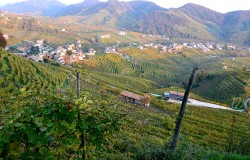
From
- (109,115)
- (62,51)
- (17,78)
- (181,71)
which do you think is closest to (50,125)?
(109,115)

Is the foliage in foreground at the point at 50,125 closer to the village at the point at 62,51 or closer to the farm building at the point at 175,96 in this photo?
the farm building at the point at 175,96

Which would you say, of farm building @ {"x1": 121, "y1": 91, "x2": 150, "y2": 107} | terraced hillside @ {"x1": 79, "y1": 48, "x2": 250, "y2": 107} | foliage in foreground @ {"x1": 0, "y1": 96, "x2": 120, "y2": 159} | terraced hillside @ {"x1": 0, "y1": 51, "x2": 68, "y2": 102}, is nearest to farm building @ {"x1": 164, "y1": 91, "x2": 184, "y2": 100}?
terraced hillside @ {"x1": 79, "y1": 48, "x2": 250, "y2": 107}

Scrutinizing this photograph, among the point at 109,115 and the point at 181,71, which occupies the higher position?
the point at 109,115

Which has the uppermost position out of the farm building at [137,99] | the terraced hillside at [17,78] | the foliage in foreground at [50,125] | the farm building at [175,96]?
the foliage in foreground at [50,125]

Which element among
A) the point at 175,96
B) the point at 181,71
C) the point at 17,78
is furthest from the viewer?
the point at 181,71

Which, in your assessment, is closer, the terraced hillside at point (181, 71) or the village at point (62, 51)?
the terraced hillside at point (181, 71)

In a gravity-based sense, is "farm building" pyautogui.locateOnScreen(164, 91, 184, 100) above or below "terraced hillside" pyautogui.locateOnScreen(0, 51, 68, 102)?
below

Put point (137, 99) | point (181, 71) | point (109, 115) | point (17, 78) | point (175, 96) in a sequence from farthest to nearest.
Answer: point (181, 71)
point (175, 96)
point (137, 99)
point (17, 78)
point (109, 115)

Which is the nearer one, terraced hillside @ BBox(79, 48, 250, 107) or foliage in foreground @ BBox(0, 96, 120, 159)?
foliage in foreground @ BBox(0, 96, 120, 159)

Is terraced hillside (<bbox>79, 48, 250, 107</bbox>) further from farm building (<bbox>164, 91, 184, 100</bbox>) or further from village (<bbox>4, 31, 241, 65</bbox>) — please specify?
farm building (<bbox>164, 91, 184, 100</bbox>)

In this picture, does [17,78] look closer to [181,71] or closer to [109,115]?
[109,115]

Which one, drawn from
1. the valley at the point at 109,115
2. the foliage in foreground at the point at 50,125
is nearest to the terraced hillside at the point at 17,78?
the valley at the point at 109,115

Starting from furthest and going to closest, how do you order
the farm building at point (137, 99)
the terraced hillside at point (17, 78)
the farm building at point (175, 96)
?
the farm building at point (175, 96), the farm building at point (137, 99), the terraced hillside at point (17, 78)

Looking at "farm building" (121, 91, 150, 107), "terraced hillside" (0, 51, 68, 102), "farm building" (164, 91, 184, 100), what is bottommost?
"farm building" (164, 91, 184, 100)
